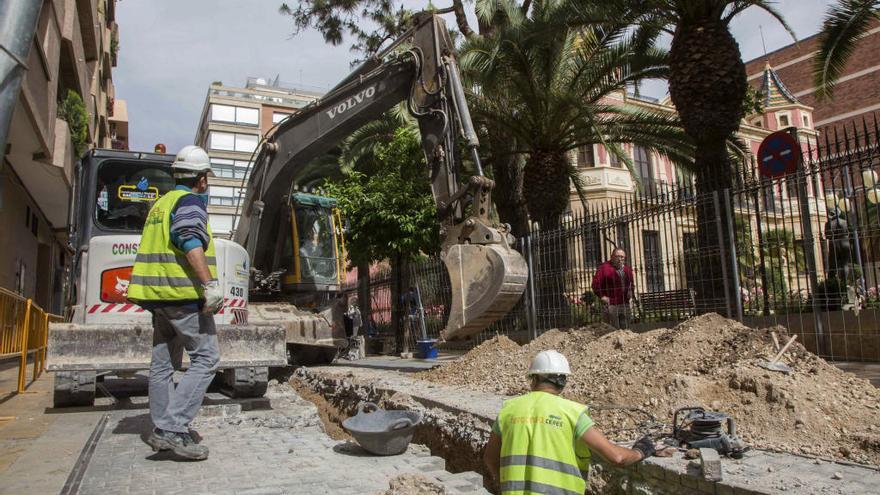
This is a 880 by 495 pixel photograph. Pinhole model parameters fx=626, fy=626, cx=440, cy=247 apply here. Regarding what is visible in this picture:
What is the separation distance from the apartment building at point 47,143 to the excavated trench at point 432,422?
12.6 feet

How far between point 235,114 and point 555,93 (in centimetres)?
5021

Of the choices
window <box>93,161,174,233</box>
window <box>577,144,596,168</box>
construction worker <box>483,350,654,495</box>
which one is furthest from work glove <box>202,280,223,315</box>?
window <box>577,144,596,168</box>

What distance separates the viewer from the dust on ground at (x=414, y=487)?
3302 mm

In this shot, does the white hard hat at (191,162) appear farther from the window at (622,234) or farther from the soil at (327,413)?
the window at (622,234)

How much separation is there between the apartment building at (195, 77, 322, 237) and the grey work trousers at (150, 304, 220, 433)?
48975mm

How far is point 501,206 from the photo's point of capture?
15102 millimetres

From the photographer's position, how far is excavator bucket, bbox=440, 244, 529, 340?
609 cm

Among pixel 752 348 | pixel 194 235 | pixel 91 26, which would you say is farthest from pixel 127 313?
pixel 91 26

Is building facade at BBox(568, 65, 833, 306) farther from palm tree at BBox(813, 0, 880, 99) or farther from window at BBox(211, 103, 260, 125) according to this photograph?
window at BBox(211, 103, 260, 125)

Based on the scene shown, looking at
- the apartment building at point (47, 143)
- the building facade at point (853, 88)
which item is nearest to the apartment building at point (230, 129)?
the apartment building at point (47, 143)

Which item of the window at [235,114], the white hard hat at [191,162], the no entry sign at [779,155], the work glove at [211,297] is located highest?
the window at [235,114]

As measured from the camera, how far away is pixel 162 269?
4145mm

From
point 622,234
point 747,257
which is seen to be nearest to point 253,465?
point 622,234

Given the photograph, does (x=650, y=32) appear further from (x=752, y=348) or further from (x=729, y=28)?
(x=752, y=348)
